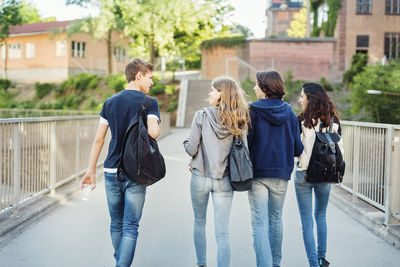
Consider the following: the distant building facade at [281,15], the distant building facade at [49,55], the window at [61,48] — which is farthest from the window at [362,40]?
the distant building facade at [281,15]

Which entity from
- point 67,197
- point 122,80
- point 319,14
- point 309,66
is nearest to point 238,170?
point 67,197

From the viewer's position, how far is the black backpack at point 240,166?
13.9 feet

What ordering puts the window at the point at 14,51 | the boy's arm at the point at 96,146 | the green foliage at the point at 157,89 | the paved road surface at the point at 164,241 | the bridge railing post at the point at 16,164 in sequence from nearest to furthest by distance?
the boy's arm at the point at 96,146 → the paved road surface at the point at 164,241 → the bridge railing post at the point at 16,164 → the green foliage at the point at 157,89 → the window at the point at 14,51

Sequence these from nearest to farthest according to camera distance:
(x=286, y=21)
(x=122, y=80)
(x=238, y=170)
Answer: (x=238, y=170) < (x=122, y=80) < (x=286, y=21)

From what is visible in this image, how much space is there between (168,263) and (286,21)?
69902 mm

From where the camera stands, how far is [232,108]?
4258 mm

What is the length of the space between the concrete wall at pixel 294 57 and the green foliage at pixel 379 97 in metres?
19.4

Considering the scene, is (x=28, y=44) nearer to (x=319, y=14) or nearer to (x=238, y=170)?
(x=319, y=14)

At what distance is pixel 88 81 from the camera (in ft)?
137

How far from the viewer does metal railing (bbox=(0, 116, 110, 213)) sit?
6277mm

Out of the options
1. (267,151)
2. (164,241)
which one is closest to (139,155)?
(267,151)

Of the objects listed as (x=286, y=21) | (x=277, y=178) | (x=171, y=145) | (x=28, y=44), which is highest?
(x=286, y=21)

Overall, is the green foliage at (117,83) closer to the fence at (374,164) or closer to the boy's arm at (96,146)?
the fence at (374,164)

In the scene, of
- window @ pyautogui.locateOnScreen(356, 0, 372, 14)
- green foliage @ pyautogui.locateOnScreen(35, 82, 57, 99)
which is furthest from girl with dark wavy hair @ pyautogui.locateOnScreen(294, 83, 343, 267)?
green foliage @ pyautogui.locateOnScreen(35, 82, 57, 99)
